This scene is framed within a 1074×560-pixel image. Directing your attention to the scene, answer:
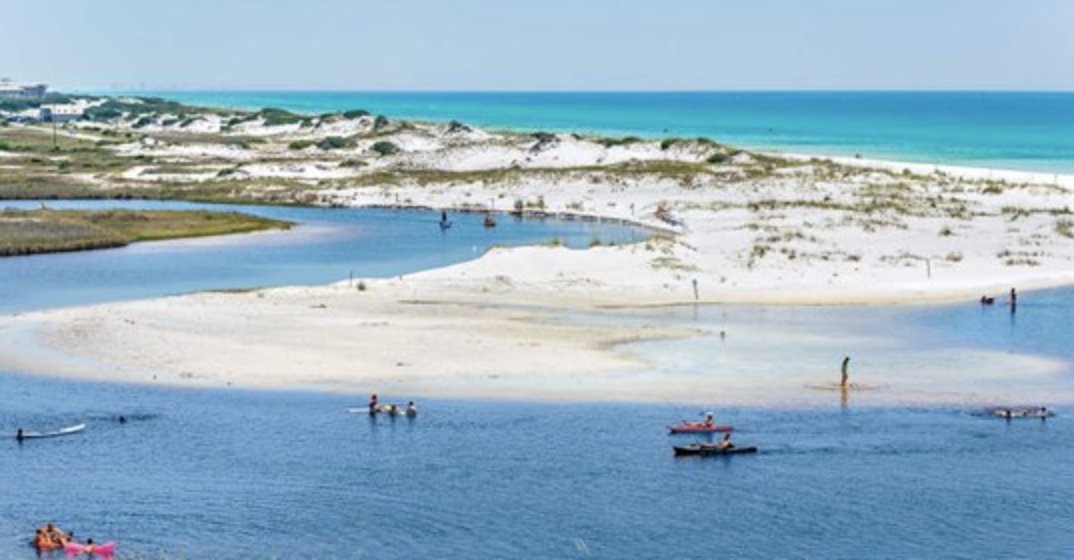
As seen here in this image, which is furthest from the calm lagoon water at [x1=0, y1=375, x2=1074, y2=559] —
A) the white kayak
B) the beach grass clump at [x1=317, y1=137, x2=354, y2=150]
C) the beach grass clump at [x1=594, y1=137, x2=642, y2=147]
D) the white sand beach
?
the beach grass clump at [x1=317, y1=137, x2=354, y2=150]

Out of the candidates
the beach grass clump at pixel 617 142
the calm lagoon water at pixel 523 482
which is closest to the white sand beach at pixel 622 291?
the calm lagoon water at pixel 523 482

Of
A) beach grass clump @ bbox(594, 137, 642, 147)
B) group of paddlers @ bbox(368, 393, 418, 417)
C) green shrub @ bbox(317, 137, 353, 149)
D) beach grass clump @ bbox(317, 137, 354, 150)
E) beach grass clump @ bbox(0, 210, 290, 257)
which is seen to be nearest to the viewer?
group of paddlers @ bbox(368, 393, 418, 417)

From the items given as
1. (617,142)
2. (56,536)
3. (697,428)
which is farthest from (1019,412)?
(617,142)

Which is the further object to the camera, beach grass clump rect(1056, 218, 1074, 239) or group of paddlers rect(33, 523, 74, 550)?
beach grass clump rect(1056, 218, 1074, 239)

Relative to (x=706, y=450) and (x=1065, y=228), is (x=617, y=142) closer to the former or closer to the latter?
(x=1065, y=228)

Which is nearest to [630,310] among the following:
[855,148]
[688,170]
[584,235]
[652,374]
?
[652,374]

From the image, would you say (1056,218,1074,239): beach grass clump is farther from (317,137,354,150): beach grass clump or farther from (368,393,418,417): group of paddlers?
(317,137,354,150): beach grass clump

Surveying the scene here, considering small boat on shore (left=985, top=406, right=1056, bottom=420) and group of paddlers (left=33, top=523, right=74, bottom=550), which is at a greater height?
small boat on shore (left=985, top=406, right=1056, bottom=420)
